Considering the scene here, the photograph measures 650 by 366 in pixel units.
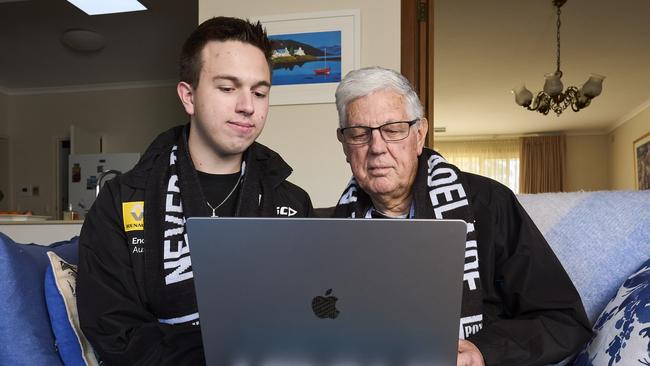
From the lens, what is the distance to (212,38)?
132 cm

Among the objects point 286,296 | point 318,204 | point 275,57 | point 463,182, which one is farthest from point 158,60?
point 286,296

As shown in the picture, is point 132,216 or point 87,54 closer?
point 132,216

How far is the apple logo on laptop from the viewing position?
87 cm

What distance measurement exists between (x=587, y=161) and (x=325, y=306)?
1075 centimetres

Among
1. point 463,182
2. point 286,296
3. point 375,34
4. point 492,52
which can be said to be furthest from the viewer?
point 492,52

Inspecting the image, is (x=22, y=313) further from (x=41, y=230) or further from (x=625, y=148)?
(x=625, y=148)

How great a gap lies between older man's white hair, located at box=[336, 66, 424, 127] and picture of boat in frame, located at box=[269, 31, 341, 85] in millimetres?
1539

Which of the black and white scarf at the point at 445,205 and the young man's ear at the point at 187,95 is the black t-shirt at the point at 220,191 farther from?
the black and white scarf at the point at 445,205

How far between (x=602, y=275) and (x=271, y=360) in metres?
1.00

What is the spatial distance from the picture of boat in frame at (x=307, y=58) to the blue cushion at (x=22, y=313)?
1.95 m

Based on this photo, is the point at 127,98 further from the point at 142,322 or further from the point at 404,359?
the point at 404,359

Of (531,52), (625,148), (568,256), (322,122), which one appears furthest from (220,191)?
(625,148)

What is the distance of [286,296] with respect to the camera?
0.87 meters

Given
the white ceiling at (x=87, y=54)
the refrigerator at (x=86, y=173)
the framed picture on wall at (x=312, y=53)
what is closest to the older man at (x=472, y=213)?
the framed picture on wall at (x=312, y=53)
